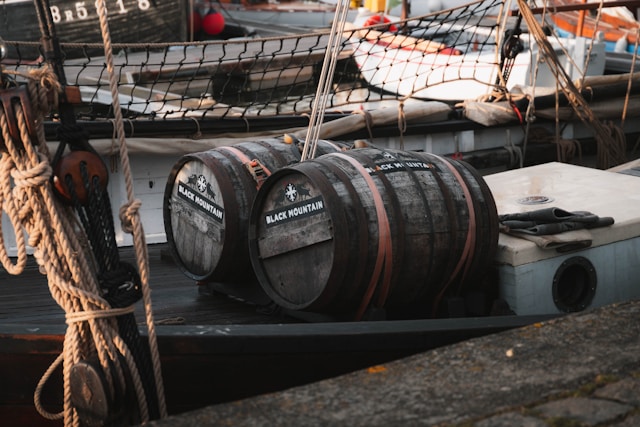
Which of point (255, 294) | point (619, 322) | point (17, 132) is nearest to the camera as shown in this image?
point (17, 132)

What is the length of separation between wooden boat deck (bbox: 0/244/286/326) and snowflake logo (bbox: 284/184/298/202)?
2.11 feet

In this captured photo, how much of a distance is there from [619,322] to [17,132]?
Answer: 2.27 meters

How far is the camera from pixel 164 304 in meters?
4.98

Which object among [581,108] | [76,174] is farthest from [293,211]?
[581,108]

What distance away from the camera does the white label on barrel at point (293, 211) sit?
13.4 feet

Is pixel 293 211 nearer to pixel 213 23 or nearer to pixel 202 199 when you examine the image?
pixel 202 199

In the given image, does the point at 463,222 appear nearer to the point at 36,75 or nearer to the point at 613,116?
the point at 36,75

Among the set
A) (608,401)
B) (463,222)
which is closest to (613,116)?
(463,222)

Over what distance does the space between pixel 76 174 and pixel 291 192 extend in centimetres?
104

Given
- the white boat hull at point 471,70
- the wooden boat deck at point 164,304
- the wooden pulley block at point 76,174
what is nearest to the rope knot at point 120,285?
the wooden pulley block at point 76,174

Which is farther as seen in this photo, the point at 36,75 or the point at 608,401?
the point at 36,75

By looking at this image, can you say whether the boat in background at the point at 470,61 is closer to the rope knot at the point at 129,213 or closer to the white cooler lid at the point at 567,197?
the white cooler lid at the point at 567,197

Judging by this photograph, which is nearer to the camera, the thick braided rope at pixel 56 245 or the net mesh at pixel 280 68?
the thick braided rope at pixel 56 245

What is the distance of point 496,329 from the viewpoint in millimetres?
4168
